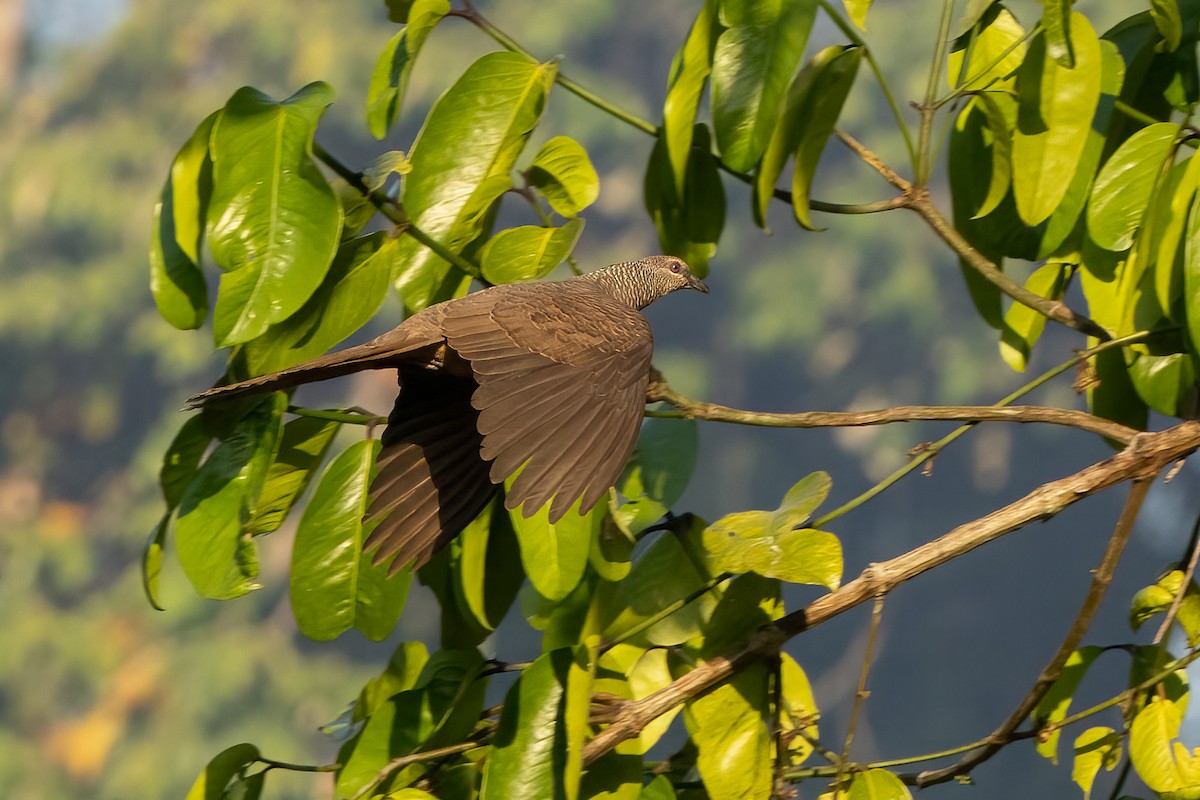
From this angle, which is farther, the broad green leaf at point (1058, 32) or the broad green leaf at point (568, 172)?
the broad green leaf at point (568, 172)

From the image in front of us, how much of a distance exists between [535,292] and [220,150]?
372mm

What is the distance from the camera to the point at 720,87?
3.73 ft

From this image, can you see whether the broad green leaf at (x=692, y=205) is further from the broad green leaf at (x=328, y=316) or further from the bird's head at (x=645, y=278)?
the bird's head at (x=645, y=278)

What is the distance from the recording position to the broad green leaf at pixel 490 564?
4.16 ft

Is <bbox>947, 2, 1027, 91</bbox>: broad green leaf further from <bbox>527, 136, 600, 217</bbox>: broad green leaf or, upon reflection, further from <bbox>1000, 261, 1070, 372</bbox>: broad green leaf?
<bbox>527, 136, 600, 217</bbox>: broad green leaf

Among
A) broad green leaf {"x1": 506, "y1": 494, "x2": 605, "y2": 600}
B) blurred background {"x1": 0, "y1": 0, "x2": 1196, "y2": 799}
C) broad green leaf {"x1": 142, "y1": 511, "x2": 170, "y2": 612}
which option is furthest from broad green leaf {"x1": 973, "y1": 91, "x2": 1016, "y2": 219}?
blurred background {"x1": 0, "y1": 0, "x2": 1196, "y2": 799}

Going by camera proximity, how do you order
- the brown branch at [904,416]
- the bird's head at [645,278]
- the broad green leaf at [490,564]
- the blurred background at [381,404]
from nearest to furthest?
the brown branch at [904,416], the broad green leaf at [490,564], the bird's head at [645,278], the blurred background at [381,404]

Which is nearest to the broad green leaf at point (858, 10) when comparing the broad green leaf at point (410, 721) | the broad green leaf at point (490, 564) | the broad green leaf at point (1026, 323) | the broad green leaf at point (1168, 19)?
the broad green leaf at point (1168, 19)

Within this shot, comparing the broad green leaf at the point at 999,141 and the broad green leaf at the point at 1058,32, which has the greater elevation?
the broad green leaf at the point at 1058,32

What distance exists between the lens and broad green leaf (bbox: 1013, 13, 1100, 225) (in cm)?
112

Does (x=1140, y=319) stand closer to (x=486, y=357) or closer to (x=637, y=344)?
(x=637, y=344)

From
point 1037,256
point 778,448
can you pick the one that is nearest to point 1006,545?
point 778,448

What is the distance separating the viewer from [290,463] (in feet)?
3.95

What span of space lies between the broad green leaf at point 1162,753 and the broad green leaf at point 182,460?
0.90 m
